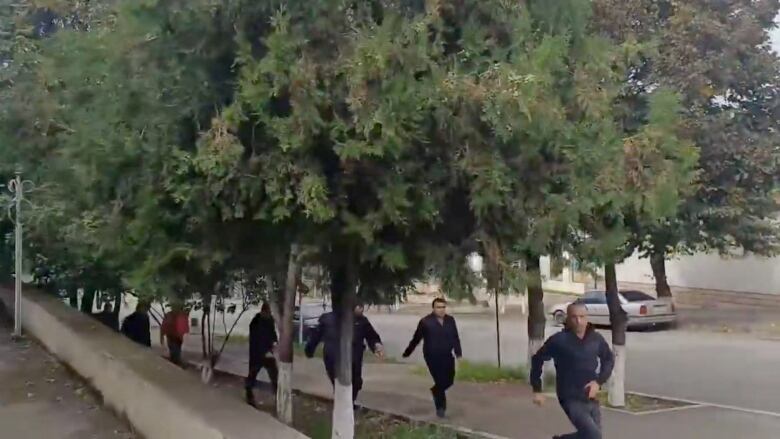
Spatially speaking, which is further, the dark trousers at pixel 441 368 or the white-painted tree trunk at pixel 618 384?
the white-painted tree trunk at pixel 618 384

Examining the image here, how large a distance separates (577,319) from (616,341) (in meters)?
5.36

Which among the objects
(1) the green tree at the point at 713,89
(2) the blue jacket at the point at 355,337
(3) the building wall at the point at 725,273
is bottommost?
(2) the blue jacket at the point at 355,337

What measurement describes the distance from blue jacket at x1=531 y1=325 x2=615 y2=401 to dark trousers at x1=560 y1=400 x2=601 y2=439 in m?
0.06

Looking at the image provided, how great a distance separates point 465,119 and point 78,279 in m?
11.7

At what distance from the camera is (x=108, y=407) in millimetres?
8352

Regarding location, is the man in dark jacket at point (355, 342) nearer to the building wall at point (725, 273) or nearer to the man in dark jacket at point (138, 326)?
the man in dark jacket at point (138, 326)

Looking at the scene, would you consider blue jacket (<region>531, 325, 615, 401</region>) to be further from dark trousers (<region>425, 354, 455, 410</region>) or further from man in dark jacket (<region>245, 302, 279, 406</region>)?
man in dark jacket (<region>245, 302, 279, 406</region>)

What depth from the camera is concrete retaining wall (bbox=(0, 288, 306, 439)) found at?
18.6 feet

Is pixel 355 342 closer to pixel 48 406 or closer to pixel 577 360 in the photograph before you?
pixel 48 406

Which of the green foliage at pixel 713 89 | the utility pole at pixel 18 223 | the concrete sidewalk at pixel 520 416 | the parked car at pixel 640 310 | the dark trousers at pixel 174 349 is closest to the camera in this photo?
the concrete sidewalk at pixel 520 416

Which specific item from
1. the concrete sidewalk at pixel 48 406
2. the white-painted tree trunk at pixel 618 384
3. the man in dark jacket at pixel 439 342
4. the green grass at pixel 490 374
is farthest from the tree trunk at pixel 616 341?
the concrete sidewalk at pixel 48 406

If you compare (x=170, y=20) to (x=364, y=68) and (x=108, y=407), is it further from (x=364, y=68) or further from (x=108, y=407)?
(x=108, y=407)

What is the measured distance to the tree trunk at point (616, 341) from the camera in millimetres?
12031

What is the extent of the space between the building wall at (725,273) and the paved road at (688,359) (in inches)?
157
